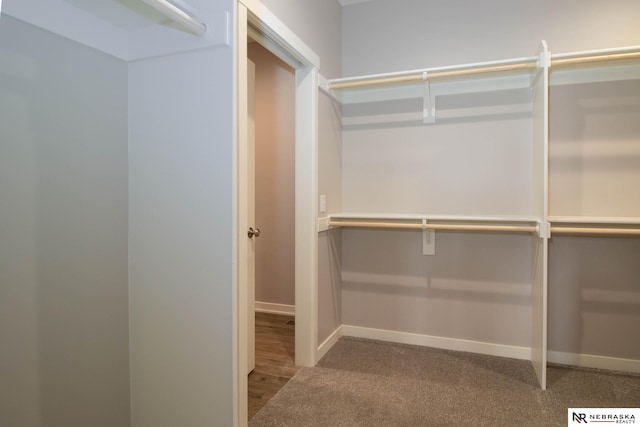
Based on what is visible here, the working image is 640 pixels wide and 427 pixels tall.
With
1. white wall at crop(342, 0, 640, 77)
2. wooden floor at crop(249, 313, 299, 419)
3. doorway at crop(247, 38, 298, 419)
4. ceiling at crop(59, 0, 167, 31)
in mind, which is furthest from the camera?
doorway at crop(247, 38, 298, 419)

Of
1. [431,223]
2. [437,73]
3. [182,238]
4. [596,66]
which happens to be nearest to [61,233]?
[182,238]

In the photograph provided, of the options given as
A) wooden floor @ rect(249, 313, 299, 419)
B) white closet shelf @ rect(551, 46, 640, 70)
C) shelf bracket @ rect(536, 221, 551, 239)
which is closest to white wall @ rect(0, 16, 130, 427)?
wooden floor @ rect(249, 313, 299, 419)

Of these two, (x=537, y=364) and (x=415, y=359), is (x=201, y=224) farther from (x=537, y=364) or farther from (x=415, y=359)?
(x=537, y=364)

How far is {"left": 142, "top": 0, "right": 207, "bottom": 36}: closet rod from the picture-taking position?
4.17 ft

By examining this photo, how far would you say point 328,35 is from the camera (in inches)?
106

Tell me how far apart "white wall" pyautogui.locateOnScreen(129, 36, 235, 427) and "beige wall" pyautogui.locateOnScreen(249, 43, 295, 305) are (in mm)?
1935

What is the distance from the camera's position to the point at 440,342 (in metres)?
2.74

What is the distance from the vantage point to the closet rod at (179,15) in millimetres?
1271

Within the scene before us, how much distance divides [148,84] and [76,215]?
0.65m

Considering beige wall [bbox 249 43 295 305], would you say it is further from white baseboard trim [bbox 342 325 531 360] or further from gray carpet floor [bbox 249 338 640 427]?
gray carpet floor [bbox 249 338 640 427]

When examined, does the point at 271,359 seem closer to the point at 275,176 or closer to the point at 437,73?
the point at 275,176

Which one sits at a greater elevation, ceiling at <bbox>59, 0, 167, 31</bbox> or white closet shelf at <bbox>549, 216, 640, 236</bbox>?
ceiling at <bbox>59, 0, 167, 31</bbox>

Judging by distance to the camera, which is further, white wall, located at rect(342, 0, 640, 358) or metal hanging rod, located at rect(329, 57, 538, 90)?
white wall, located at rect(342, 0, 640, 358)

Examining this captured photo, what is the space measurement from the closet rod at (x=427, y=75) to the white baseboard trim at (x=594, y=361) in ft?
6.19
